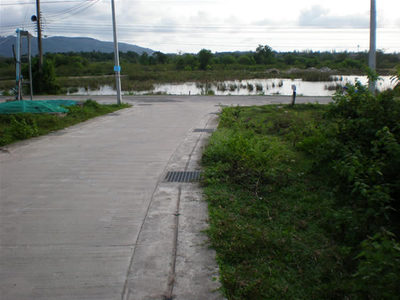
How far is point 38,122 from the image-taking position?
12023mm

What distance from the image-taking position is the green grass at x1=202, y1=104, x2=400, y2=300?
121 inches

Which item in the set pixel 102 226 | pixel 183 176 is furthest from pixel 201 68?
pixel 102 226

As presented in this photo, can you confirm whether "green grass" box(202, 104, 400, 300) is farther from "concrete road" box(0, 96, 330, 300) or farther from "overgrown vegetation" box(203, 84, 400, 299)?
"concrete road" box(0, 96, 330, 300)

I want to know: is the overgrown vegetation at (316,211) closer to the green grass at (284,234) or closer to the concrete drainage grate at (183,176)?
the green grass at (284,234)

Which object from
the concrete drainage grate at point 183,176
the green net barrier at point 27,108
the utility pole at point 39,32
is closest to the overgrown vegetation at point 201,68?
the utility pole at point 39,32

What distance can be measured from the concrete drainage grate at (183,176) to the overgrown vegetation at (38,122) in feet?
16.9

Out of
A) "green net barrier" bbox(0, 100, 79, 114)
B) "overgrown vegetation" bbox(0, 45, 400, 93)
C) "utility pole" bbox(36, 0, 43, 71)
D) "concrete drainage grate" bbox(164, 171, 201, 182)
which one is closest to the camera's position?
"concrete drainage grate" bbox(164, 171, 201, 182)

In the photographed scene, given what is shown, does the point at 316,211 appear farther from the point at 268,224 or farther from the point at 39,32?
the point at 39,32

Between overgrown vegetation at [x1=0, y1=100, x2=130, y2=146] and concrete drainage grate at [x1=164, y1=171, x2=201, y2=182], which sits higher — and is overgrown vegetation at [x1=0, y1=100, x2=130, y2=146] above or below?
above

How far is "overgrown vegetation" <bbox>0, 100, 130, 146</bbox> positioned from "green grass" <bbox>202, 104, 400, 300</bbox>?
18.4 feet

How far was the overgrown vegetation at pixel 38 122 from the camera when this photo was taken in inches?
400

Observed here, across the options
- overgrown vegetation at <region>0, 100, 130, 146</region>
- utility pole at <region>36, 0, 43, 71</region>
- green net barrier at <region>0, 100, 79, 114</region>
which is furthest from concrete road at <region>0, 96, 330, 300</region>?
utility pole at <region>36, 0, 43, 71</region>

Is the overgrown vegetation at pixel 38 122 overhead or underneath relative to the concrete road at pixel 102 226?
overhead

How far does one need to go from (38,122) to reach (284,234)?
10035mm
